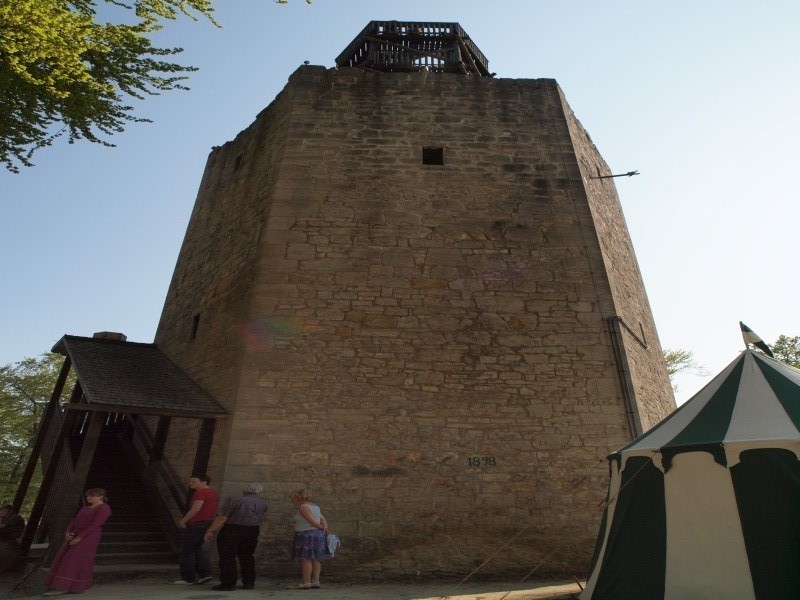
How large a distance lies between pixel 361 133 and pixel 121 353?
4.98 metres

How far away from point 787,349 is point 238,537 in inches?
1013

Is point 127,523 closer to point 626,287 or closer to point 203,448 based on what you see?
point 203,448

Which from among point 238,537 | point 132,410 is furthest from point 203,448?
point 238,537

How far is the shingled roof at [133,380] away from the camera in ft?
19.9

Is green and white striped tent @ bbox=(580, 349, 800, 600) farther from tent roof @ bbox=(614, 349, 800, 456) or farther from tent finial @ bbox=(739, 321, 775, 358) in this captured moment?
tent finial @ bbox=(739, 321, 775, 358)

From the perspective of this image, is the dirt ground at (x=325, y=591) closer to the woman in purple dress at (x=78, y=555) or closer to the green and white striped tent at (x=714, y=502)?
the woman in purple dress at (x=78, y=555)

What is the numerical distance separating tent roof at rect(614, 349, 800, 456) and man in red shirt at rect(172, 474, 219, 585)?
160 inches

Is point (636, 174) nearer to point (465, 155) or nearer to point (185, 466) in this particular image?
point (465, 155)

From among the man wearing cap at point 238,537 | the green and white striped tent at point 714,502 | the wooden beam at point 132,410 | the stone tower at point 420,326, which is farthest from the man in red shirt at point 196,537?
the green and white striped tent at point 714,502

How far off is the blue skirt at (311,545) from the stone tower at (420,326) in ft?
2.30

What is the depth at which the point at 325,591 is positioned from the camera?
16.6 ft

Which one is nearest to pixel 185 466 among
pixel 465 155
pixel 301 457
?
pixel 301 457

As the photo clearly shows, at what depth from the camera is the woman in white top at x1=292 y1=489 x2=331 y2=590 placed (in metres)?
5.15

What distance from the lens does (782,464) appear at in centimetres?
387
